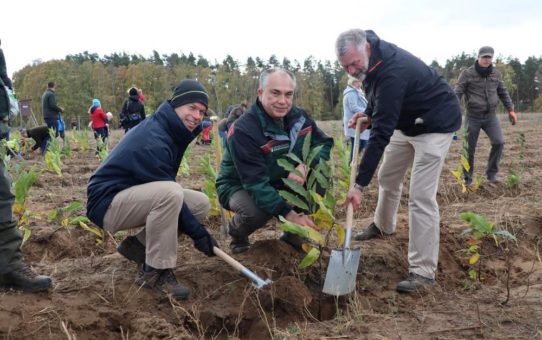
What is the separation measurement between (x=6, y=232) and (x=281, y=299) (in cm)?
160

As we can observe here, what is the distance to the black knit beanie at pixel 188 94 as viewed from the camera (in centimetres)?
266

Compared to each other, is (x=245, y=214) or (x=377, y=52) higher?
(x=377, y=52)

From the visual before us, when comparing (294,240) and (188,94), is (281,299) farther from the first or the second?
(188,94)

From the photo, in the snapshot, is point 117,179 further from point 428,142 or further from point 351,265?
point 428,142

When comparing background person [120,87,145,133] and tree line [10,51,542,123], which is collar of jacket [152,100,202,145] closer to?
background person [120,87,145,133]

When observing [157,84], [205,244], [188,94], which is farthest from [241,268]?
[157,84]

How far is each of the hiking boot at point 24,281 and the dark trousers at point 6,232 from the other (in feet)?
0.12

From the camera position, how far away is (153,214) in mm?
2562

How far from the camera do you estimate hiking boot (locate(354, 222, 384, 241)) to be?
3.68 meters

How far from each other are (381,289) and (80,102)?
148 ft

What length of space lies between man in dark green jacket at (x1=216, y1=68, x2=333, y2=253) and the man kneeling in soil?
0.39 metres

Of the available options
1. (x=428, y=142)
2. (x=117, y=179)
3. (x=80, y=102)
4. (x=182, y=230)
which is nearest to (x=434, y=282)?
(x=428, y=142)

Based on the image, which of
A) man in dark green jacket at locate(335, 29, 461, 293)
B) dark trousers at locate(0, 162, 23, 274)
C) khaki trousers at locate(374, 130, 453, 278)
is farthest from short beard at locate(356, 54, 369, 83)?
dark trousers at locate(0, 162, 23, 274)

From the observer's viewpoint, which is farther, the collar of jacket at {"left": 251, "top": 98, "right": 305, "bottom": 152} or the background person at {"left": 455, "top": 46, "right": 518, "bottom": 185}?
the background person at {"left": 455, "top": 46, "right": 518, "bottom": 185}
